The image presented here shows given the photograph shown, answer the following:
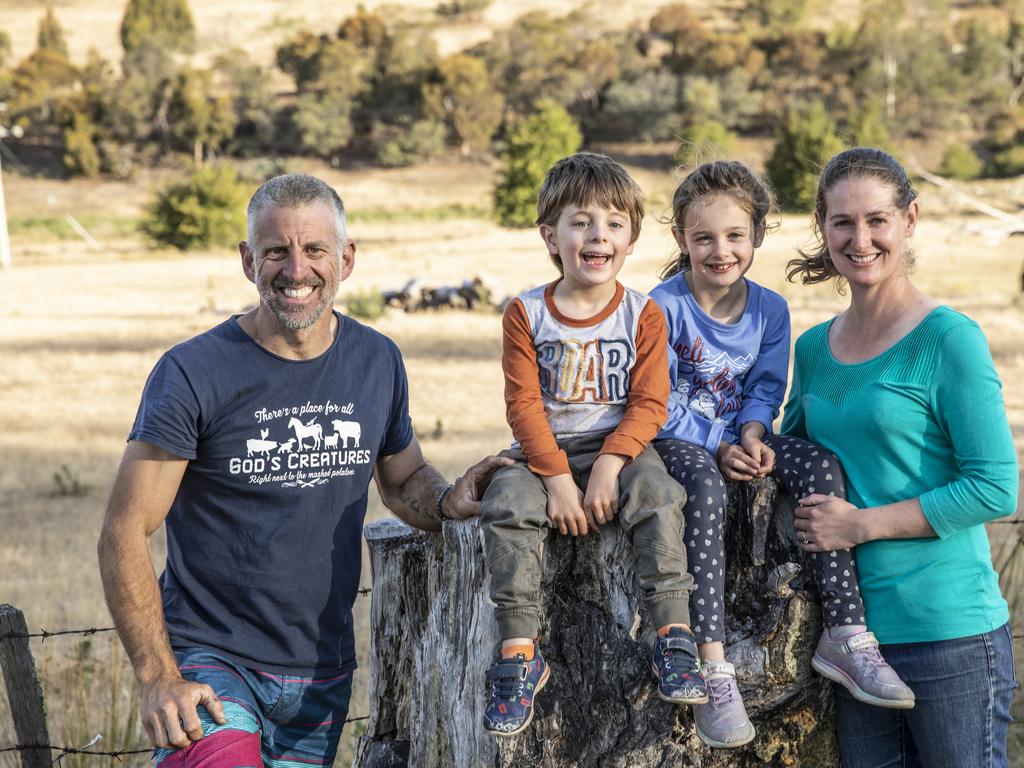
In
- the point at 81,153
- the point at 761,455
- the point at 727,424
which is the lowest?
the point at 761,455

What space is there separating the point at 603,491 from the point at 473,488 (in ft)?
1.36

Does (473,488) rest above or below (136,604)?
above

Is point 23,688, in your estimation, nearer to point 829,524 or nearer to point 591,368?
point 591,368

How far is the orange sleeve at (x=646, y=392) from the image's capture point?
3199mm

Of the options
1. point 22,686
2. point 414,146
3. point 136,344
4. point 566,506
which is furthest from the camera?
point 414,146

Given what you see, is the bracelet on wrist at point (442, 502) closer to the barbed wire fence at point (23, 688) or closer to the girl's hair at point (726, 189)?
the barbed wire fence at point (23, 688)

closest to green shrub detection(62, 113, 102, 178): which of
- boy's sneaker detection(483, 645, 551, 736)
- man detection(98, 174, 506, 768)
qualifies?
man detection(98, 174, 506, 768)

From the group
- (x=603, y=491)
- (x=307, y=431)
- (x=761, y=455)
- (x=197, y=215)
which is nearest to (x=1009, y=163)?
(x=197, y=215)

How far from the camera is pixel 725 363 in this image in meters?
3.58

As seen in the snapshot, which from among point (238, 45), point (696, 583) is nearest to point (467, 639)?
point (696, 583)

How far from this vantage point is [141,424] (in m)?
3.06

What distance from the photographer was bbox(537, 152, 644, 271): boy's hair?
130 inches

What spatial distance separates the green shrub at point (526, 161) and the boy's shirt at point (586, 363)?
123ft

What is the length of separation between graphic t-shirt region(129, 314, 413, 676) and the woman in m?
1.39
